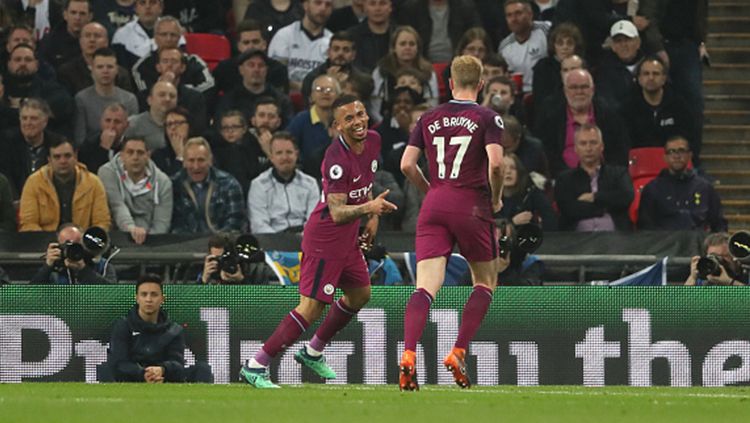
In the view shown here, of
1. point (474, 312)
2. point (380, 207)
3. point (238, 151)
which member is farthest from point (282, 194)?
point (474, 312)

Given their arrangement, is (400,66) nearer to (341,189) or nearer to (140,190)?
(140,190)

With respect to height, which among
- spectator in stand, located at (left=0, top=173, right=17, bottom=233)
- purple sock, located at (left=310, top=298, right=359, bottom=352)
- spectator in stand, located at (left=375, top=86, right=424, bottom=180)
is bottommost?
purple sock, located at (left=310, top=298, right=359, bottom=352)

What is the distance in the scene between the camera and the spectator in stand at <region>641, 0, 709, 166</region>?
60.6 feet

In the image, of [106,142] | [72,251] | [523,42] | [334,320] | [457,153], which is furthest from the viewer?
[523,42]

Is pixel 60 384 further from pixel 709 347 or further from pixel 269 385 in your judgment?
pixel 709 347

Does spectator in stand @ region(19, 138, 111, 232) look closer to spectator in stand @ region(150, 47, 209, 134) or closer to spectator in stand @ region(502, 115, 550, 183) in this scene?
spectator in stand @ region(150, 47, 209, 134)

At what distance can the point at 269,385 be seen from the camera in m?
12.1

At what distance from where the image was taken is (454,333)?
14.0m

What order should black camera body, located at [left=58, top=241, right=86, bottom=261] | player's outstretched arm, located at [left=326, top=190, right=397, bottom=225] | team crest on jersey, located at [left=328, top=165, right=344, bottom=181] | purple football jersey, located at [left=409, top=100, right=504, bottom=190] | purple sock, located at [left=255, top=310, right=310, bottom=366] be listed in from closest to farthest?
purple football jersey, located at [left=409, top=100, right=504, bottom=190]
player's outstretched arm, located at [left=326, top=190, right=397, bottom=225]
team crest on jersey, located at [left=328, top=165, right=344, bottom=181]
purple sock, located at [left=255, top=310, right=310, bottom=366]
black camera body, located at [left=58, top=241, right=86, bottom=261]

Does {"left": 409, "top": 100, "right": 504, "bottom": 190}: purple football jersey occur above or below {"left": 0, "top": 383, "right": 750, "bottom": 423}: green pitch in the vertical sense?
above

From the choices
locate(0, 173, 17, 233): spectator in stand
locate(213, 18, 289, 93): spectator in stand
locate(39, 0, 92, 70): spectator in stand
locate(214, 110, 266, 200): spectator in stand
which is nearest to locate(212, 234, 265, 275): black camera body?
locate(0, 173, 17, 233): spectator in stand

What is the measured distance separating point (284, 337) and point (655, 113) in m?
7.08

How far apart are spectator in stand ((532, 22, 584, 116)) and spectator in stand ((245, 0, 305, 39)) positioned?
9.99ft

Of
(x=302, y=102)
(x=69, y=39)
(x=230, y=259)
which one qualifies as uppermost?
(x=69, y=39)
